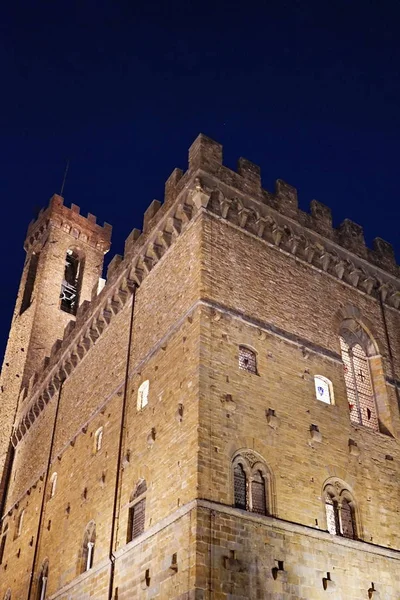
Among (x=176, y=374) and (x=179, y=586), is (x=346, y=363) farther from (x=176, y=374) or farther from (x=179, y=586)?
(x=179, y=586)

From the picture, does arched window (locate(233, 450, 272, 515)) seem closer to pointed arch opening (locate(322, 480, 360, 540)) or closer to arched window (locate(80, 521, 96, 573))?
pointed arch opening (locate(322, 480, 360, 540))

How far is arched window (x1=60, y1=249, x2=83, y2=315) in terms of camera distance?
107 ft

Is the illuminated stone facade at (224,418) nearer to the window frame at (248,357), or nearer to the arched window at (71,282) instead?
the window frame at (248,357)

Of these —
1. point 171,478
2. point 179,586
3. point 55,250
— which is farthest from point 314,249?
point 55,250

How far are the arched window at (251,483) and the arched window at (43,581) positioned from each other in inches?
323

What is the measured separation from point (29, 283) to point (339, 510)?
915 inches

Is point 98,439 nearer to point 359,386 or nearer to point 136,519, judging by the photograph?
point 136,519

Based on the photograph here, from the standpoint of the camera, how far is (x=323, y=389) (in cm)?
1609

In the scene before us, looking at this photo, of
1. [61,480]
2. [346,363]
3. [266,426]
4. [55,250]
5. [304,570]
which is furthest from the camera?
[55,250]

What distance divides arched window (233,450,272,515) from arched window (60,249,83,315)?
2010cm

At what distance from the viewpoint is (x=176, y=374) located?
48.6 feet

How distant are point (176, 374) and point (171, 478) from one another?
2.41 m

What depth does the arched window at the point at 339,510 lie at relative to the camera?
46.2 feet

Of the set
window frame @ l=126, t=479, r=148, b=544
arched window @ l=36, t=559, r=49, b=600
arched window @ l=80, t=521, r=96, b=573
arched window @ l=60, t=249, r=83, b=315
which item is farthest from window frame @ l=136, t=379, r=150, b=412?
arched window @ l=60, t=249, r=83, b=315
